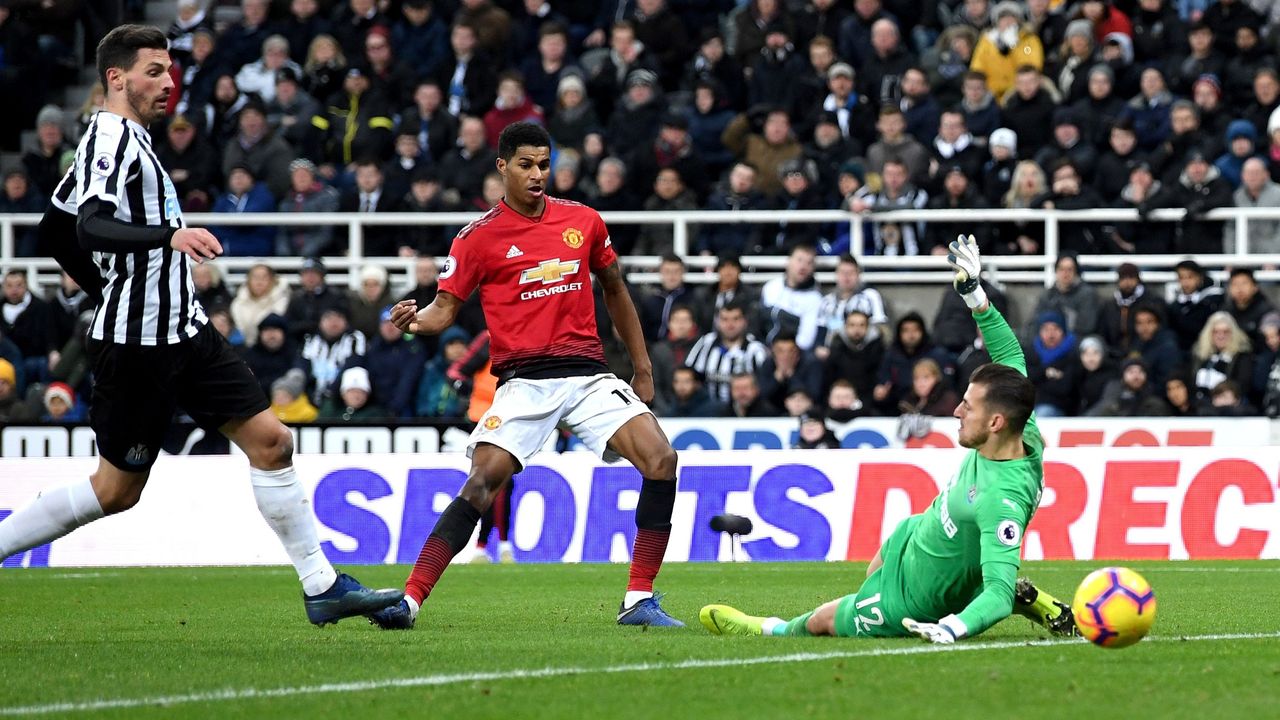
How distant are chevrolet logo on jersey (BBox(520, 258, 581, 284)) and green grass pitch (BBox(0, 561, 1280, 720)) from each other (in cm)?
156

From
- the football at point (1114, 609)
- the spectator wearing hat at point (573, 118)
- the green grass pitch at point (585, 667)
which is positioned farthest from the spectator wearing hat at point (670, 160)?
the football at point (1114, 609)

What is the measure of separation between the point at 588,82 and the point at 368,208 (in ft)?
9.60

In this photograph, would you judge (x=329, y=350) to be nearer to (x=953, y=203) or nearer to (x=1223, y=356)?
(x=953, y=203)

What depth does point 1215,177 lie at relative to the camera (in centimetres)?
1794

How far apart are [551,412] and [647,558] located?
2.60 ft

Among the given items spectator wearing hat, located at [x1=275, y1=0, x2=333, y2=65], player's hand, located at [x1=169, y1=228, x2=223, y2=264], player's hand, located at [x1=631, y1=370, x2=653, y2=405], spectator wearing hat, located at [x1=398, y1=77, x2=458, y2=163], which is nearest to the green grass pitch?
player's hand, located at [x1=631, y1=370, x2=653, y2=405]

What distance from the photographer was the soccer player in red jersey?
8.61 metres

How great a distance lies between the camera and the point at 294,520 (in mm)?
7957

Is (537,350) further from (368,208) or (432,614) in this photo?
(368,208)

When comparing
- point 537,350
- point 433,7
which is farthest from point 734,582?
point 433,7

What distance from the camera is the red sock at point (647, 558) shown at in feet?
28.5

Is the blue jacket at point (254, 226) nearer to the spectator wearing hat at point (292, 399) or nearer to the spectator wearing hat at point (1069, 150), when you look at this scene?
the spectator wearing hat at point (292, 399)

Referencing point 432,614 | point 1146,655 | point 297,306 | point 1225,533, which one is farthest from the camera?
point 297,306

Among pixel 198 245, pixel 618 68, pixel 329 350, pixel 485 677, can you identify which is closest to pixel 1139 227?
pixel 618 68
